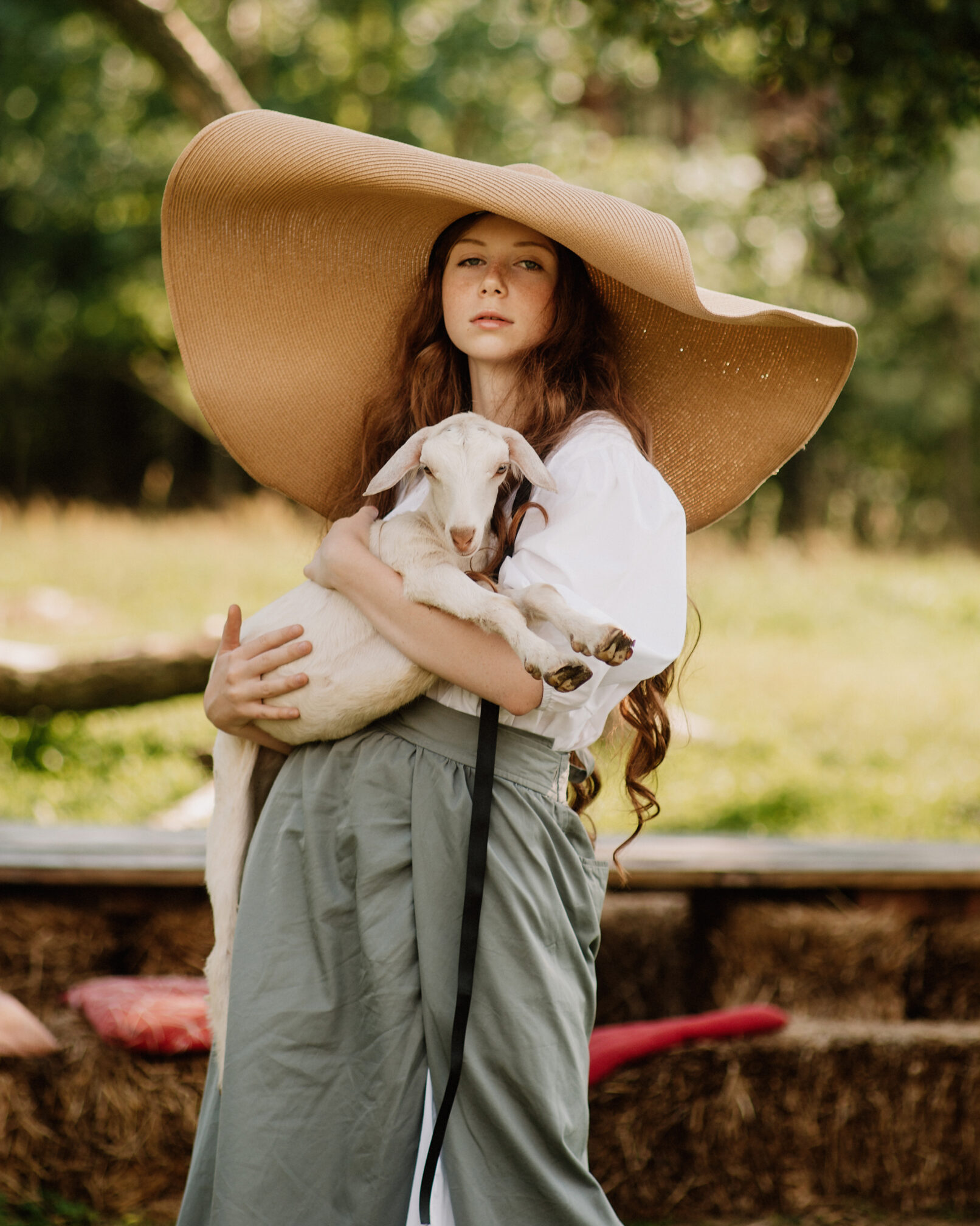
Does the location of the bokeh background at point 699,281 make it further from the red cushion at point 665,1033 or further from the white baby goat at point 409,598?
the red cushion at point 665,1033

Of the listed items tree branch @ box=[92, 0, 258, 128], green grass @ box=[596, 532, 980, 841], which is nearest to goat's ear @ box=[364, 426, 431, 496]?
green grass @ box=[596, 532, 980, 841]

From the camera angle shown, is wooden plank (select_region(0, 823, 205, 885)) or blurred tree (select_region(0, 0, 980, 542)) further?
blurred tree (select_region(0, 0, 980, 542))

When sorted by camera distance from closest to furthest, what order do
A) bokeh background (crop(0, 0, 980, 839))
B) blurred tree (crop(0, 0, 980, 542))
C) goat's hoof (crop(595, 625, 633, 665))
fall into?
goat's hoof (crop(595, 625, 633, 665))
blurred tree (crop(0, 0, 980, 542))
bokeh background (crop(0, 0, 980, 839))

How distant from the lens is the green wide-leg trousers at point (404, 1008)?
1931mm

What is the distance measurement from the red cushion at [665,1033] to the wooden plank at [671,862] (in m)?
0.54

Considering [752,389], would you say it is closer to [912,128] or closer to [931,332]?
[912,128]

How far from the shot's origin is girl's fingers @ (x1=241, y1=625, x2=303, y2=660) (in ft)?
7.17

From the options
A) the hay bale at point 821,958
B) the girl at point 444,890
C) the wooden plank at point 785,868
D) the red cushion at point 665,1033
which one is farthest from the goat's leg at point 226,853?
the hay bale at point 821,958

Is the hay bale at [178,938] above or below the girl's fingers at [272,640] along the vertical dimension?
below

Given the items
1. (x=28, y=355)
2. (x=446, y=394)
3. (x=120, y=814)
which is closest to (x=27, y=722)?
(x=120, y=814)

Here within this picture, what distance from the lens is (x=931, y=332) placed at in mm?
19406

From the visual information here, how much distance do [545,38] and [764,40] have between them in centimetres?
1259

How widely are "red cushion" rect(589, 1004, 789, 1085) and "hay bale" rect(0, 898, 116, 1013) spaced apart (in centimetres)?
169

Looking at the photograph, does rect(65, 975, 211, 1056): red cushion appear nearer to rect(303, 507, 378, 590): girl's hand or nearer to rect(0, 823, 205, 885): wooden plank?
rect(0, 823, 205, 885): wooden plank
